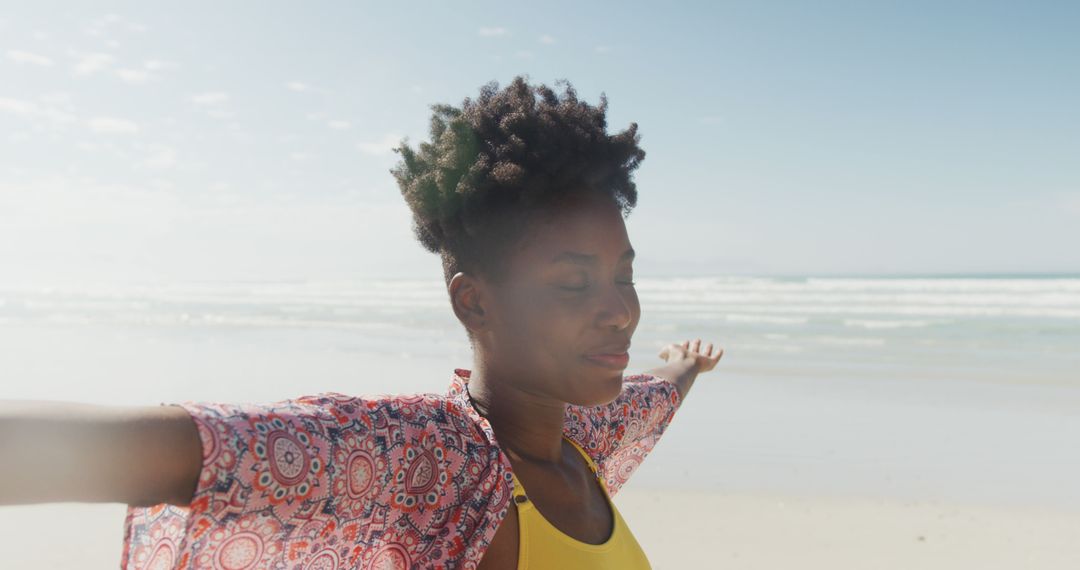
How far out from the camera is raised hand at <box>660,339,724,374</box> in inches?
119

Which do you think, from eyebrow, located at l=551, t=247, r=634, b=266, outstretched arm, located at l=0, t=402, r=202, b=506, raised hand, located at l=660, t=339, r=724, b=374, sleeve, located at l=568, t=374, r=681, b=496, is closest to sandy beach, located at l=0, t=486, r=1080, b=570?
raised hand, located at l=660, t=339, r=724, b=374

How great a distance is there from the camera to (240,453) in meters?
1.01

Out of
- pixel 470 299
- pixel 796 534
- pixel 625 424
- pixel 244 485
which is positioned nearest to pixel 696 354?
pixel 625 424

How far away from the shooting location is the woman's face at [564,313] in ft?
5.30

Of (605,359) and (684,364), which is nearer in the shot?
(605,359)

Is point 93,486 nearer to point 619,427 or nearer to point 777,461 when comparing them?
point 619,427

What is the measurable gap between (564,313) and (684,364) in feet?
4.68

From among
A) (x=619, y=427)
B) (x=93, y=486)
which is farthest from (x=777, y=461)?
(x=93, y=486)

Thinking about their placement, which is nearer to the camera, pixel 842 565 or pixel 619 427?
pixel 619 427

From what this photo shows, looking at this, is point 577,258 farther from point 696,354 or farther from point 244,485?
point 696,354

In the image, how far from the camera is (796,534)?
5145 millimetres

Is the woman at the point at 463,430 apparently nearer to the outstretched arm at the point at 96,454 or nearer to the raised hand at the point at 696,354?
the outstretched arm at the point at 96,454

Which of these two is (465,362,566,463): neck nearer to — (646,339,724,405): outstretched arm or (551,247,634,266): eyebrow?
(551,247,634,266): eyebrow

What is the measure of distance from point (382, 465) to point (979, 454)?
22.1 feet
